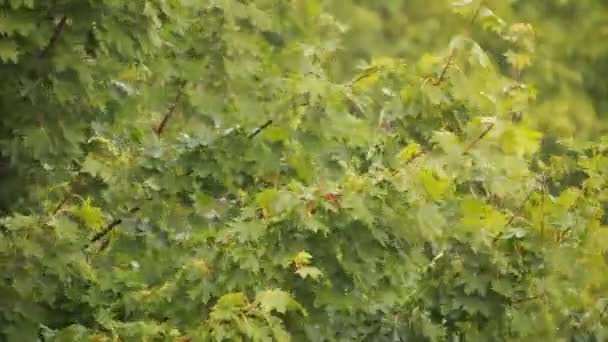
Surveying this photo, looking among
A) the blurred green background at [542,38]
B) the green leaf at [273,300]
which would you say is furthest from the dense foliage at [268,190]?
the blurred green background at [542,38]

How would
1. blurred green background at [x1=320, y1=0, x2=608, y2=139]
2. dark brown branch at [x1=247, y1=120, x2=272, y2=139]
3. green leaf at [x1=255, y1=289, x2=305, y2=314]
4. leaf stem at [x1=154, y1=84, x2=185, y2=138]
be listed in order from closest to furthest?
1. green leaf at [x1=255, y1=289, x2=305, y2=314]
2. dark brown branch at [x1=247, y1=120, x2=272, y2=139]
3. leaf stem at [x1=154, y1=84, x2=185, y2=138]
4. blurred green background at [x1=320, y1=0, x2=608, y2=139]

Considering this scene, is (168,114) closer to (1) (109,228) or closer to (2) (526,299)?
(1) (109,228)

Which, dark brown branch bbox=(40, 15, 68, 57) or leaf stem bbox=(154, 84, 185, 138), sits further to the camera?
leaf stem bbox=(154, 84, 185, 138)

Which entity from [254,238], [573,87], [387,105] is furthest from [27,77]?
[573,87]

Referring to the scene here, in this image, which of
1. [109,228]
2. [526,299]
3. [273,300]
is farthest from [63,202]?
[526,299]

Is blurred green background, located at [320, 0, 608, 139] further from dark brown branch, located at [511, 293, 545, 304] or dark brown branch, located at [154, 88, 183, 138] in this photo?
dark brown branch, located at [511, 293, 545, 304]

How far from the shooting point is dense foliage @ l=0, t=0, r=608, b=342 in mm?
2951

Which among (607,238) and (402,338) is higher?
(607,238)

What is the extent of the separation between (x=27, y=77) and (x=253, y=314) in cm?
82

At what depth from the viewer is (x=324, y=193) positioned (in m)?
3.03

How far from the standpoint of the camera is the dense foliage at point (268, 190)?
2951 mm

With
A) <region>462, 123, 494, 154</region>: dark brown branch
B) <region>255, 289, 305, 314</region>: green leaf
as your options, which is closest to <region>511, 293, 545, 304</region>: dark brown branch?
<region>462, 123, 494, 154</region>: dark brown branch

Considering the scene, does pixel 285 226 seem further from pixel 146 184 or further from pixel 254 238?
pixel 146 184

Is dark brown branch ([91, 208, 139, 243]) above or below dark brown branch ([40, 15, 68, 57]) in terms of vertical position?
below
